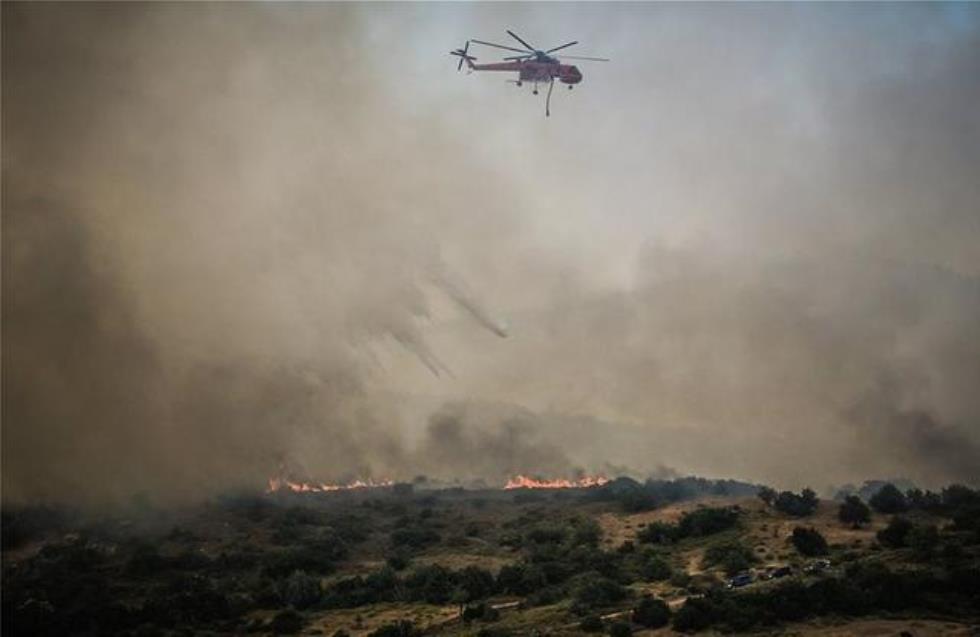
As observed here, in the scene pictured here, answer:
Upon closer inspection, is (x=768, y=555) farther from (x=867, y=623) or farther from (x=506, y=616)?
(x=506, y=616)

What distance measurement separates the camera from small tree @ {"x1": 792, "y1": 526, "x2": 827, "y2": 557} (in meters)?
61.1

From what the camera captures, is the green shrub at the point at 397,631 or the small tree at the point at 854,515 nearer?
the green shrub at the point at 397,631

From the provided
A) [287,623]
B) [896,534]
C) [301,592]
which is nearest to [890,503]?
[896,534]

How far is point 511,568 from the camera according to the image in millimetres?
61594

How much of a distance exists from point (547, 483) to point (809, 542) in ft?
227

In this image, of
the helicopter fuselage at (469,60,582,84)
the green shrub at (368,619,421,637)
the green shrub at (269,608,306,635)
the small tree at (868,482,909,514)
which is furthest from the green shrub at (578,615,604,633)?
the helicopter fuselage at (469,60,582,84)

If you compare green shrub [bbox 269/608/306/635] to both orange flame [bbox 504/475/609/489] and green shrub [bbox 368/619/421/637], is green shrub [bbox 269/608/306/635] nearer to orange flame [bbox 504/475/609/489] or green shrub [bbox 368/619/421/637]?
green shrub [bbox 368/619/421/637]

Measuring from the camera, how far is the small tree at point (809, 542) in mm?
61094

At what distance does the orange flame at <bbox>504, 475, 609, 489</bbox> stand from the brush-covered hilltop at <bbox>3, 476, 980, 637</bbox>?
28995 mm

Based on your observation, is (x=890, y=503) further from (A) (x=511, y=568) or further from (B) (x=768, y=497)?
(A) (x=511, y=568)

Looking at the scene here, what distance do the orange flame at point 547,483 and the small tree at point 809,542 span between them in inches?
2431

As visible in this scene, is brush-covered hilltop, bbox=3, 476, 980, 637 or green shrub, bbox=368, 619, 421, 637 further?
green shrub, bbox=368, 619, 421, 637

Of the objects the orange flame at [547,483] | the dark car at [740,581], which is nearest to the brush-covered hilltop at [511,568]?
the dark car at [740,581]

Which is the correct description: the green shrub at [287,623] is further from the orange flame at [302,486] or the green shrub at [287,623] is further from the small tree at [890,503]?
the orange flame at [302,486]
